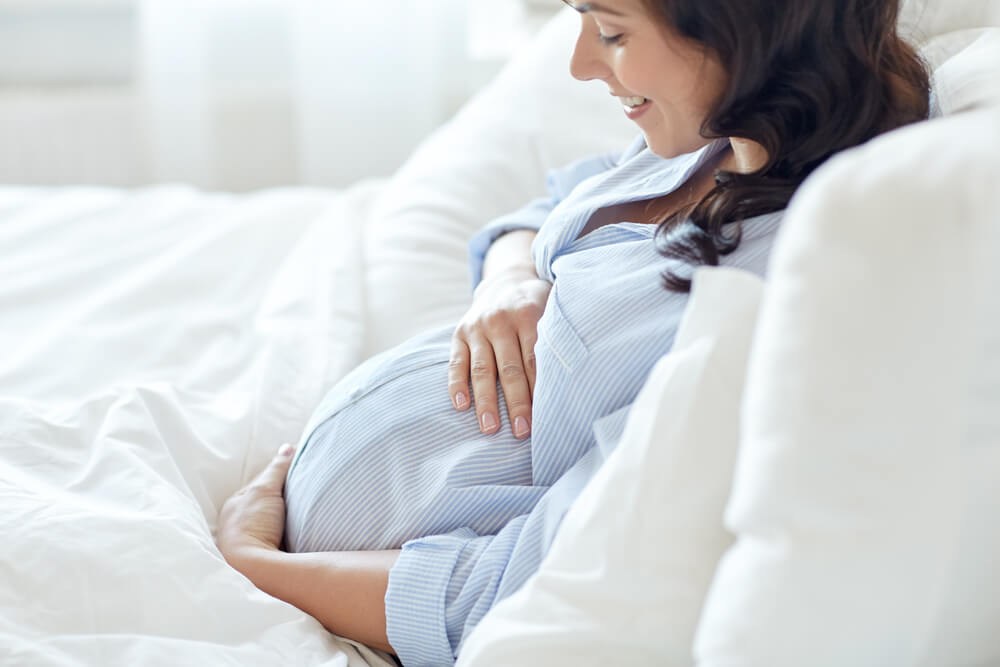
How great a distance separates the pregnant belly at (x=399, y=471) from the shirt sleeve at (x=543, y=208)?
282 millimetres

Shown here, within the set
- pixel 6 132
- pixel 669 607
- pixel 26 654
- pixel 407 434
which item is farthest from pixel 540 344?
pixel 6 132

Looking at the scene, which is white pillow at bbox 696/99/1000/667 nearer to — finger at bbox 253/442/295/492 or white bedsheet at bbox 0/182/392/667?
white bedsheet at bbox 0/182/392/667

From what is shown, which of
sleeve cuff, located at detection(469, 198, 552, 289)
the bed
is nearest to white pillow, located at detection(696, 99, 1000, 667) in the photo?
the bed

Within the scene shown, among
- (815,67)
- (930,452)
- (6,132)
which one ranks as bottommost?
(6,132)

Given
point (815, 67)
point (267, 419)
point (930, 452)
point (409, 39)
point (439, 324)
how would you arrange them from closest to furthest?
1. point (930, 452)
2. point (815, 67)
3. point (267, 419)
4. point (439, 324)
5. point (409, 39)

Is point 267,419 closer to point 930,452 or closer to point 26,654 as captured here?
point 26,654

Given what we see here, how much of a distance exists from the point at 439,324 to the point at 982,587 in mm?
749

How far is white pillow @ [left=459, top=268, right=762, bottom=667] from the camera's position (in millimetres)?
511

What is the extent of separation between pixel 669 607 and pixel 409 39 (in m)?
1.92

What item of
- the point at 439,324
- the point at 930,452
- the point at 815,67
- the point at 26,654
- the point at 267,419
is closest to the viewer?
the point at 930,452

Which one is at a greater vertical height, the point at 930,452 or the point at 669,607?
the point at 930,452

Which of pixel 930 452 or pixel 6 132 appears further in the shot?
pixel 6 132

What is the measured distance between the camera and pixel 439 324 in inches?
44.4

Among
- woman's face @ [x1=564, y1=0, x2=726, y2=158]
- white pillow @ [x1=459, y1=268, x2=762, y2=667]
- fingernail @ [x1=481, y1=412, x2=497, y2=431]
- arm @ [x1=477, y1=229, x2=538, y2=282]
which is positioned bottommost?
fingernail @ [x1=481, y1=412, x2=497, y2=431]
